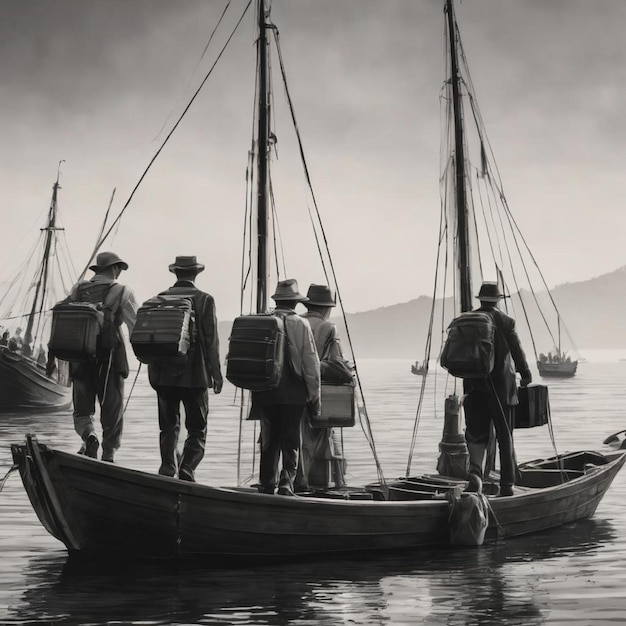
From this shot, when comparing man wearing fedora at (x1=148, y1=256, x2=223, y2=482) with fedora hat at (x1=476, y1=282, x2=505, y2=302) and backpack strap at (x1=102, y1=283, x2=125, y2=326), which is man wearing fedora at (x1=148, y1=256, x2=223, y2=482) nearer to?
backpack strap at (x1=102, y1=283, x2=125, y2=326)

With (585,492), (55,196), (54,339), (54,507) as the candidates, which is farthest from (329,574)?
(55,196)

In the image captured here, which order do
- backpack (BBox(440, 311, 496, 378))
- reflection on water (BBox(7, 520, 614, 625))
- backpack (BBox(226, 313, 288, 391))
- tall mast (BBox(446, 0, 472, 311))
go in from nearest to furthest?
1. reflection on water (BBox(7, 520, 614, 625))
2. backpack (BBox(226, 313, 288, 391))
3. backpack (BBox(440, 311, 496, 378))
4. tall mast (BBox(446, 0, 472, 311))

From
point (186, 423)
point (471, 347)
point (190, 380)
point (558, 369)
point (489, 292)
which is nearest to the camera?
point (190, 380)

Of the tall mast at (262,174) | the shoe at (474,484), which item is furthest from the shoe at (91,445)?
the shoe at (474,484)

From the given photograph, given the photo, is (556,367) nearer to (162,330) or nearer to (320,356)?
(320,356)

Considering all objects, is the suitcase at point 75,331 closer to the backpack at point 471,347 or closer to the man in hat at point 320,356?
the man in hat at point 320,356

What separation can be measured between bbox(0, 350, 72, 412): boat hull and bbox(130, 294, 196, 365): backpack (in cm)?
3725

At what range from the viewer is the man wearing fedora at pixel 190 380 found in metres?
9.42

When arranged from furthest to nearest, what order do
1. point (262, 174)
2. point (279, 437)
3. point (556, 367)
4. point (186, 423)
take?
point (556, 367)
point (262, 174)
point (279, 437)
point (186, 423)

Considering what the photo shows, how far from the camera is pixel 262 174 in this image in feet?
43.4

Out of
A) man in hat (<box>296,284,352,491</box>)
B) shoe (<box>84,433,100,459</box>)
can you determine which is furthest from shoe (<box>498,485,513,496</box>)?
shoe (<box>84,433,100,459</box>)

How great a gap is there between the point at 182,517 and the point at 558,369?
11667 centimetres

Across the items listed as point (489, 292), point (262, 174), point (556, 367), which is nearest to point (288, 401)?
point (489, 292)

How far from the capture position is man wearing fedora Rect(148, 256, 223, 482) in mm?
9422
